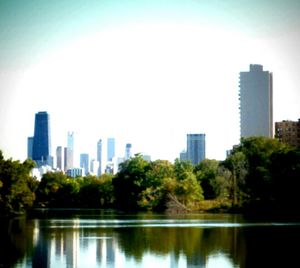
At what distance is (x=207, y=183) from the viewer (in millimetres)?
81625

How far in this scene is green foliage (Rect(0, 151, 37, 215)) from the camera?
2576 inches

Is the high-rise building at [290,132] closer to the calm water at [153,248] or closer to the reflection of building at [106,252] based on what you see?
the calm water at [153,248]

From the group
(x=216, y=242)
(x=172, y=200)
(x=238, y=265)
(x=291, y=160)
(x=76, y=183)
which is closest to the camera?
(x=238, y=265)

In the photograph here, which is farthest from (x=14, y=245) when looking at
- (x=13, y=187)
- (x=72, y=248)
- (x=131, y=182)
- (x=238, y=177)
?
(x=131, y=182)

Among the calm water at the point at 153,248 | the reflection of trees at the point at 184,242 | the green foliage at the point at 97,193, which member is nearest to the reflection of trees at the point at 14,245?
the calm water at the point at 153,248

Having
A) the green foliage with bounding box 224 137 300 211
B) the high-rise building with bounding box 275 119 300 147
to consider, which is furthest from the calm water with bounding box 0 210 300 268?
the high-rise building with bounding box 275 119 300 147

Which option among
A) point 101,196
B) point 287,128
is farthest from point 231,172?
point 287,128

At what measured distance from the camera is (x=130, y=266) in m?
23.4

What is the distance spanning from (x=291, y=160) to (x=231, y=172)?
1062 cm

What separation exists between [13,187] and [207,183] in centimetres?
2646

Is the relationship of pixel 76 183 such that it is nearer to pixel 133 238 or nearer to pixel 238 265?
pixel 133 238

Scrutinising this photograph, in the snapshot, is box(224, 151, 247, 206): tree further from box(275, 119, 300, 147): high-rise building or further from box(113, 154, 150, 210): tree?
box(275, 119, 300, 147): high-rise building

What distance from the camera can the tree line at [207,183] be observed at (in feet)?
219

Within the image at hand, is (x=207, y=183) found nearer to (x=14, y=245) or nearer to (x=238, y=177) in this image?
(x=238, y=177)
